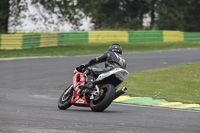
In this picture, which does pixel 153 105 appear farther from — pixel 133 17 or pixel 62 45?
pixel 133 17

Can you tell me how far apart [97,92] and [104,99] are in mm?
311

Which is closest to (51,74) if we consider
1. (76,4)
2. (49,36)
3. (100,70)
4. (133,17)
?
(100,70)

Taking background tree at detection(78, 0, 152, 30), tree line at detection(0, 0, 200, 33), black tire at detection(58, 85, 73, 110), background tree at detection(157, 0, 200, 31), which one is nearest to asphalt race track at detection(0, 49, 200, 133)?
black tire at detection(58, 85, 73, 110)

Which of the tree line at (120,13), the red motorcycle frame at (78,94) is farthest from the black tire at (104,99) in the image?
the tree line at (120,13)

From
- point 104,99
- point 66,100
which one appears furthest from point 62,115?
point 66,100

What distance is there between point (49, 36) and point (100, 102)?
25288mm

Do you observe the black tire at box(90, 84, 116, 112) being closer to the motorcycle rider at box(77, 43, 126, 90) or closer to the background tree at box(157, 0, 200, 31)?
the motorcycle rider at box(77, 43, 126, 90)

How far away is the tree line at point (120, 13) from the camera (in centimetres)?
3656

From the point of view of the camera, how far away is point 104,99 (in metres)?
9.26

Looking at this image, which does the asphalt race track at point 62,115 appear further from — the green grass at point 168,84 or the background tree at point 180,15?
the background tree at point 180,15

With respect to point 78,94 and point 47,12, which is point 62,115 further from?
point 47,12

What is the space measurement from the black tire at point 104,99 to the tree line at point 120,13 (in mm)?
24631

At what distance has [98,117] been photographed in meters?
8.69

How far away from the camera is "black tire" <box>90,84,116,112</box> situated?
9.20 meters
